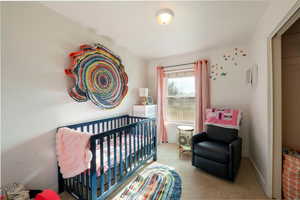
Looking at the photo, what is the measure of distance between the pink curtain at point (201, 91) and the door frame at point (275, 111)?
4.34 ft

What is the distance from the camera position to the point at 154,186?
1702mm

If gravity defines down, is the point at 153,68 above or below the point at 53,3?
below

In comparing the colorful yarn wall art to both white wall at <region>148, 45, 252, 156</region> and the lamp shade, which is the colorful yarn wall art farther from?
white wall at <region>148, 45, 252, 156</region>

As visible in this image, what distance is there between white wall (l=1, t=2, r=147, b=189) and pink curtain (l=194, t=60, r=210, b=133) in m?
2.49

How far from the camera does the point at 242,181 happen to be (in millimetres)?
1767

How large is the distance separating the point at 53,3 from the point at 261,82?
293 cm

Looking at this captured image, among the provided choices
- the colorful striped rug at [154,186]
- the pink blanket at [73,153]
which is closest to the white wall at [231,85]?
the colorful striped rug at [154,186]

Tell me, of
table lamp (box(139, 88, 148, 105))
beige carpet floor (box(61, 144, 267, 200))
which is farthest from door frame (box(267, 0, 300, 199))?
table lamp (box(139, 88, 148, 105))

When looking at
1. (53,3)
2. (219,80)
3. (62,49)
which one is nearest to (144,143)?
(62,49)

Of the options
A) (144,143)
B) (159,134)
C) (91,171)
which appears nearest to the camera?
(91,171)

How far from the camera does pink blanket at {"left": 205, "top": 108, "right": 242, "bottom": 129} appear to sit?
7.21 feet

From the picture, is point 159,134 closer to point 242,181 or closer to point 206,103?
point 206,103

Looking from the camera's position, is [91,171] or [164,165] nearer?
[91,171]

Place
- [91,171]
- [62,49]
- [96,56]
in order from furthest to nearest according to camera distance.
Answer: [96,56]
[62,49]
[91,171]
